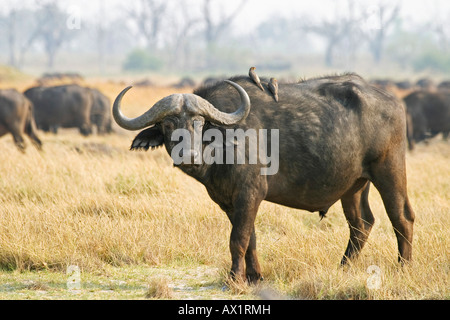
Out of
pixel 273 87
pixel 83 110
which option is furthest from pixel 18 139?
pixel 273 87

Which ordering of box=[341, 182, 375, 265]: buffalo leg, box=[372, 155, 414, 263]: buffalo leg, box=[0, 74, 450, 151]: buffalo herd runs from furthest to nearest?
1. box=[0, 74, 450, 151]: buffalo herd
2. box=[341, 182, 375, 265]: buffalo leg
3. box=[372, 155, 414, 263]: buffalo leg

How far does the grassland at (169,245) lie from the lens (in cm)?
498

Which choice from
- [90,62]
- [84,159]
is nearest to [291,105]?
[84,159]

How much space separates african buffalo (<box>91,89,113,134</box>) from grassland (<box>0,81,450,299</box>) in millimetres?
10109

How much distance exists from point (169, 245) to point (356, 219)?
1.66 metres

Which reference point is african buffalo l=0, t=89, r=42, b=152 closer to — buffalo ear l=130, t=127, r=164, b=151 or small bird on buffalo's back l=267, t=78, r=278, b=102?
buffalo ear l=130, t=127, r=164, b=151

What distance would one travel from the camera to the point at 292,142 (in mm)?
5121

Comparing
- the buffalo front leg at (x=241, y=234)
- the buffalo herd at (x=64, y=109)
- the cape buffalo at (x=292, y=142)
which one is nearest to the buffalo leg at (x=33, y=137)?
the buffalo herd at (x=64, y=109)

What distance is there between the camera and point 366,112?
5305 mm

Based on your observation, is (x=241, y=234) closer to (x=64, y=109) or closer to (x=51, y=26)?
(x=64, y=109)

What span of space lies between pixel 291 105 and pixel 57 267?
2.36 m

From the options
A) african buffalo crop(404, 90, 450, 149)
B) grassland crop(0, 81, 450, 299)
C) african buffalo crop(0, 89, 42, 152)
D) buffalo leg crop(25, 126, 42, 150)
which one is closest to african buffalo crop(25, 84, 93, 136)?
buffalo leg crop(25, 126, 42, 150)

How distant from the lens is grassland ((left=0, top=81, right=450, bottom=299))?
4977 mm
